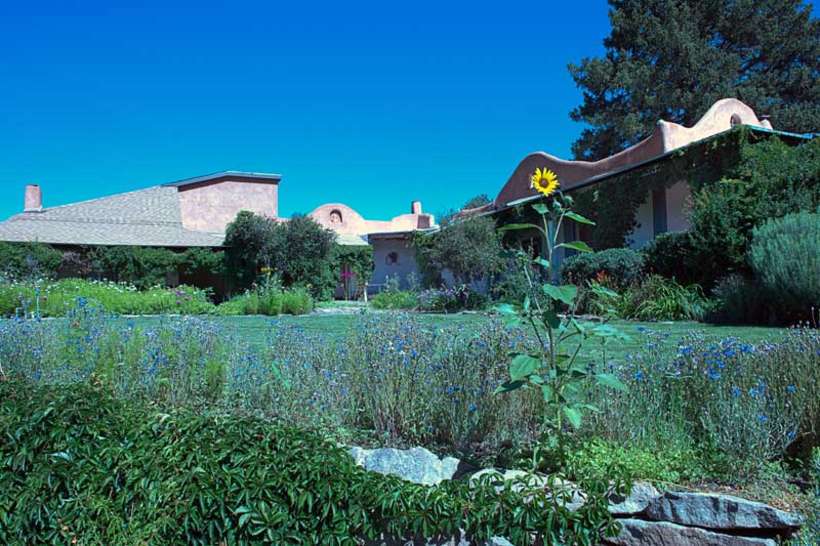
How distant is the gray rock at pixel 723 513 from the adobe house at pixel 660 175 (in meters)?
12.5

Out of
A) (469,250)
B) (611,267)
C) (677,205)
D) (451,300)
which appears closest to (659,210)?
(677,205)

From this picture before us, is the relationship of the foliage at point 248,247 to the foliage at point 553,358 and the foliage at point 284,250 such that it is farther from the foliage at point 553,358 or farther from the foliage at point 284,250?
the foliage at point 553,358

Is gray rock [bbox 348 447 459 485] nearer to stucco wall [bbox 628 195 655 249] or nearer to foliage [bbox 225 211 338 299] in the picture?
stucco wall [bbox 628 195 655 249]

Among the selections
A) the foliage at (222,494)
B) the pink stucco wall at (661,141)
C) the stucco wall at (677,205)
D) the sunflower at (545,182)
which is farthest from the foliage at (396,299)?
the foliage at (222,494)

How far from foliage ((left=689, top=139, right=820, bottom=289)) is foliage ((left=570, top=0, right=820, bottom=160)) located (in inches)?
591

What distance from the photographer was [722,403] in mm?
2775

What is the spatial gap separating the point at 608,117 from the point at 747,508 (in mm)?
27899

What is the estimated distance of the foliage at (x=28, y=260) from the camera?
18.9 m

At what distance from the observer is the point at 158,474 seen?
254 cm

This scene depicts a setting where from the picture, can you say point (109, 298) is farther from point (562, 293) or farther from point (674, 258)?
point (562, 293)

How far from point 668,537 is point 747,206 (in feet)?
34.1

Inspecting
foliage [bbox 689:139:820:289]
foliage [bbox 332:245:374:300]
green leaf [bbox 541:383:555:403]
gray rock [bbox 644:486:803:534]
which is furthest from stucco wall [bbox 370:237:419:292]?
gray rock [bbox 644:486:803:534]

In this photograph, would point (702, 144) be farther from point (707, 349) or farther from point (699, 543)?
point (699, 543)

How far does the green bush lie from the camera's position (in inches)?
332
